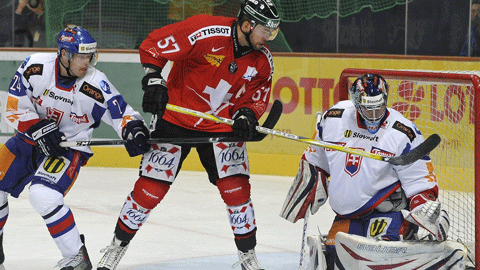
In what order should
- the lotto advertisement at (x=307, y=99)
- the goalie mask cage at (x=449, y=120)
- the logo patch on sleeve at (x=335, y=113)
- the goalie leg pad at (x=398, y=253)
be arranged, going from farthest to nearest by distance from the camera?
the lotto advertisement at (x=307, y=99)
the goalie mask cage at (x=449, y=120)
the logo patch on sleeve at (x=335, y=113)
the goalie leg pad at (x=398, y=253)

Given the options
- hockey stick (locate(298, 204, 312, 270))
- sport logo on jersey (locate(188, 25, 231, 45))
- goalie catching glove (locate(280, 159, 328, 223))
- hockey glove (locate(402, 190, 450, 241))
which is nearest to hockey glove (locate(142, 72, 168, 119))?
sport logo on jersey (locate(188, 25, 231, 45))

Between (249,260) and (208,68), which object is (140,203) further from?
(208,68)

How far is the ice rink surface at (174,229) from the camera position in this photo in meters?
4.17

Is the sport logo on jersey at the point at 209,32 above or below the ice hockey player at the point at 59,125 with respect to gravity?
above

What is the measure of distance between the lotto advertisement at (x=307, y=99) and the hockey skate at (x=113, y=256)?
209 centimetres

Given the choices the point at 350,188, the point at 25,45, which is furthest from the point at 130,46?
the point at 350,188

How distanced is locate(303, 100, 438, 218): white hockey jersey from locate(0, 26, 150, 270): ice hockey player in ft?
2.73

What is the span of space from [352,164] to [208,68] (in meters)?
0.75

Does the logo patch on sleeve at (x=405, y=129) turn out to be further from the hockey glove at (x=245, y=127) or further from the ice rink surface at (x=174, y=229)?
the ice rink surface at (x=174, y=229)

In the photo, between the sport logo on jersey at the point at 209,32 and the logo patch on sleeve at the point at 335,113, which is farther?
the sport logo on jersey at the point at 209,32

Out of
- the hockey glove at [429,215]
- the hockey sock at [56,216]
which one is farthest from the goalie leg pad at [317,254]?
the hockey sock at [56,216]

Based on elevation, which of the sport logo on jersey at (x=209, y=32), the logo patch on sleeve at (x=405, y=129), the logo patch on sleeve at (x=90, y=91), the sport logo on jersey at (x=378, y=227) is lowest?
the sport logo on jersey at (x=378, y=227)

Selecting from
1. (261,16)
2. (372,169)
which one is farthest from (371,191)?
(261,16)

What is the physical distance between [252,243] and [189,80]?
0.75 metres
